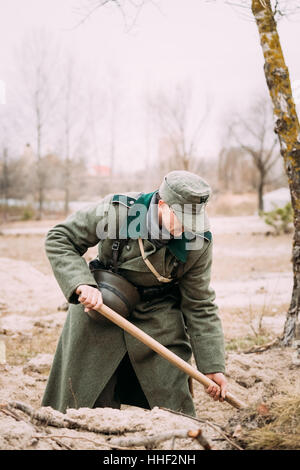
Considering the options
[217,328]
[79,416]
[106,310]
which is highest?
[106,310]

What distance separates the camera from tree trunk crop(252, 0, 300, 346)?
371cm

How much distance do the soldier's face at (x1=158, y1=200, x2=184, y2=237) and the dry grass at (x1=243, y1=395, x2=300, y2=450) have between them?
3.15 feet

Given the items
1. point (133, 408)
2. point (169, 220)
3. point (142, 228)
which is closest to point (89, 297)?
point (142, 228)

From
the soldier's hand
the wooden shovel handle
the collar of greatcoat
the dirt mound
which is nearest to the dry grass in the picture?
the dirt mound

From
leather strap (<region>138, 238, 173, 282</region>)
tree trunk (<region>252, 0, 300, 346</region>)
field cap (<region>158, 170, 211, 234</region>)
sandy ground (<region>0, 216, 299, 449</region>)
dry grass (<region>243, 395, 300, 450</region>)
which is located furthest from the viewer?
tree trunk (<region>252, 0, 300, 346</region>)

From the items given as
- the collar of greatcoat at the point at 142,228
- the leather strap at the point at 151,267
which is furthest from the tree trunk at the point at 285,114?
the leather strap at the point at 151,267

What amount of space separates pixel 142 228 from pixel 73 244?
1.34 feet

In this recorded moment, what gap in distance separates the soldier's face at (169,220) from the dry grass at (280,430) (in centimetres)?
96

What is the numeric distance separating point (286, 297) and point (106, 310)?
5.98m

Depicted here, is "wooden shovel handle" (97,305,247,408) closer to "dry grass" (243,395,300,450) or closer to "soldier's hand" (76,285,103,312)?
"soldier's hand" (76,285,103,312)

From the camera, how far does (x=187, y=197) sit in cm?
243

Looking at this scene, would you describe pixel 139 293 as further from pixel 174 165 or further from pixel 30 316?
pixel 174 165

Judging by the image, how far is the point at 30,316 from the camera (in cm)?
680
